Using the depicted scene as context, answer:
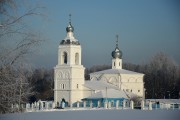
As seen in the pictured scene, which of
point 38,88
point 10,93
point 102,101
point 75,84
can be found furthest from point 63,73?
point 10,93

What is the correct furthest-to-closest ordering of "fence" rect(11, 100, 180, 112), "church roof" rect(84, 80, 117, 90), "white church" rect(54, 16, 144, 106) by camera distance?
"church roof" rect(84, 80, 117, 90), "white church" rect(54, 16, 144, 106), "fence" rect(11, 100, 180, 112)

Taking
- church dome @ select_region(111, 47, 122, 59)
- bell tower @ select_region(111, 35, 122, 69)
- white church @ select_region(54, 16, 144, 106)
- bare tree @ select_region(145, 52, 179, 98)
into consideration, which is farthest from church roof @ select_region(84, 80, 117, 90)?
bare tree @ select_region(145, 52, 179, 98)

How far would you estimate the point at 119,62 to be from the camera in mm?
47906

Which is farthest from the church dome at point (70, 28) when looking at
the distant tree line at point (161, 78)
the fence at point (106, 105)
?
the distant tree line at point (161, 78)

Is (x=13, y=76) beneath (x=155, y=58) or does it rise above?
beneath

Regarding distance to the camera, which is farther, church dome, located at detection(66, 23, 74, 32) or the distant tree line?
the distant tree line

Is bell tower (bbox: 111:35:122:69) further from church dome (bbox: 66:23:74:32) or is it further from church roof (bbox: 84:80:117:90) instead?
church dome (bbox: 66:23:74:32)

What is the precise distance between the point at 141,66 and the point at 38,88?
68.7 ft

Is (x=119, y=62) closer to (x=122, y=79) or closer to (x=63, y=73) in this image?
(x=122, y=79)

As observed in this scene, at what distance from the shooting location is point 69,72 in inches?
1645

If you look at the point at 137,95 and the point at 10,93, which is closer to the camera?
the point at 10,93

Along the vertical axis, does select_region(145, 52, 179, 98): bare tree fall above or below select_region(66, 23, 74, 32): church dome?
below

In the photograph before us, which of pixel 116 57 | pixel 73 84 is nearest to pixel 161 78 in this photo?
pixel 116 57

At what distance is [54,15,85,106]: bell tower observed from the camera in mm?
41469
